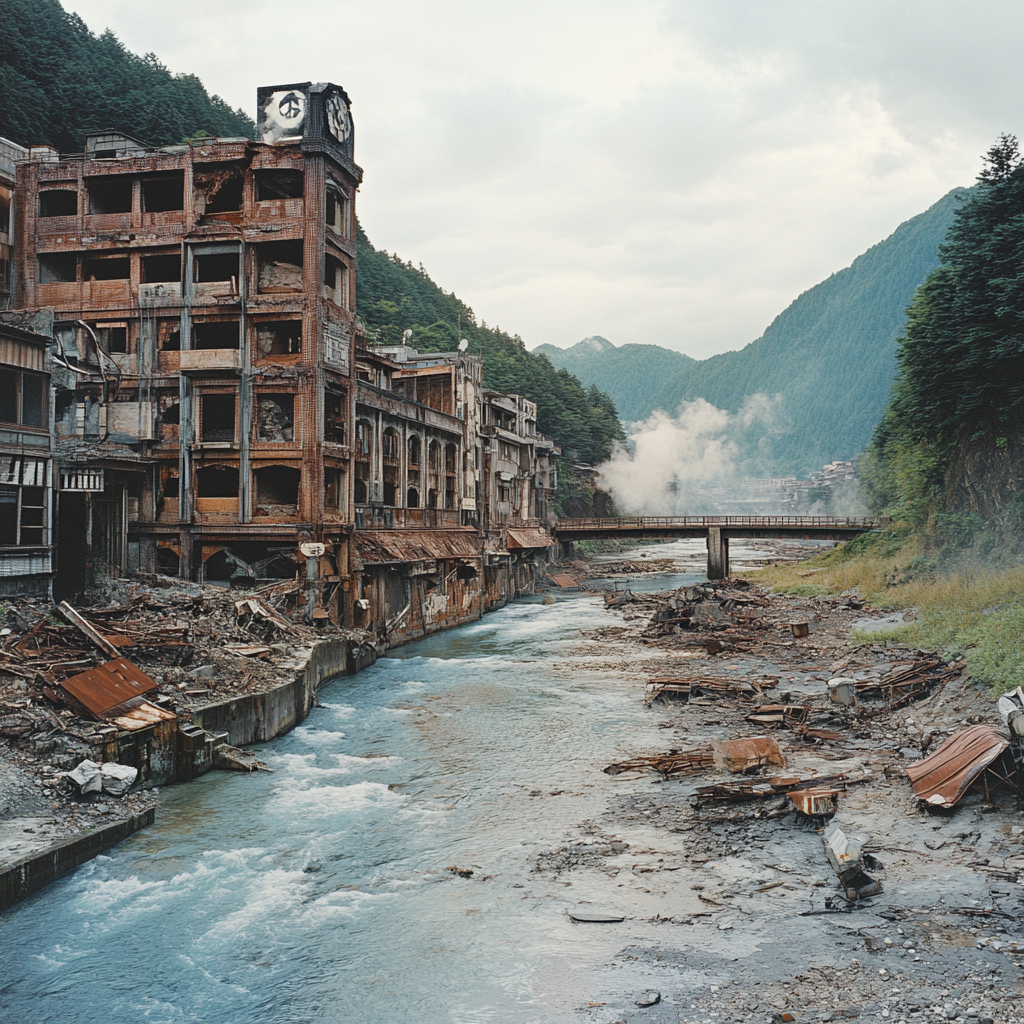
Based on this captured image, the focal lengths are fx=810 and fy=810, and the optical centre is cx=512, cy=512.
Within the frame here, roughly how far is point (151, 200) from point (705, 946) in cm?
4021

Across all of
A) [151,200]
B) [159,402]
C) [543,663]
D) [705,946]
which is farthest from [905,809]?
[151,200]

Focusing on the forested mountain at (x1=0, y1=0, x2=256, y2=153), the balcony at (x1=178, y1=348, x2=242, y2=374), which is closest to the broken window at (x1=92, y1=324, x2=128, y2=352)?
the balcony at (x1=178, y1=348, x2=242, y2=374)

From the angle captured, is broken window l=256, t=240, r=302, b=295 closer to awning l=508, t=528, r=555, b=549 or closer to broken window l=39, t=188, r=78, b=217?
broken window l=39, t=188, r=78, b=217

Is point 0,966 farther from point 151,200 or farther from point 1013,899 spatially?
point 151,200

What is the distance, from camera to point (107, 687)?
56.3ft

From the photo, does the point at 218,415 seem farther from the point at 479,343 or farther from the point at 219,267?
the point at 479,343

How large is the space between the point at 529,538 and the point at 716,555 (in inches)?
674

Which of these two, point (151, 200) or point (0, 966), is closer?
point (0, 966)

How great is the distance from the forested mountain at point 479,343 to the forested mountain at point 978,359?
5759cm

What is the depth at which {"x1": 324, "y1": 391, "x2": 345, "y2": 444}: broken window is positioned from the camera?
122 ft

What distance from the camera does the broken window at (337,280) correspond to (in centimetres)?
3775

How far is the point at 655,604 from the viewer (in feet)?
180

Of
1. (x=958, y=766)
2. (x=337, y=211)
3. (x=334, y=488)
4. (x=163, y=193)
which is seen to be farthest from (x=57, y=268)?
(x=958, y=766)

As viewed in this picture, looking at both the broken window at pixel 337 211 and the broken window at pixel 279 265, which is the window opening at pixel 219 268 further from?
the broken window at pixel 337 211
